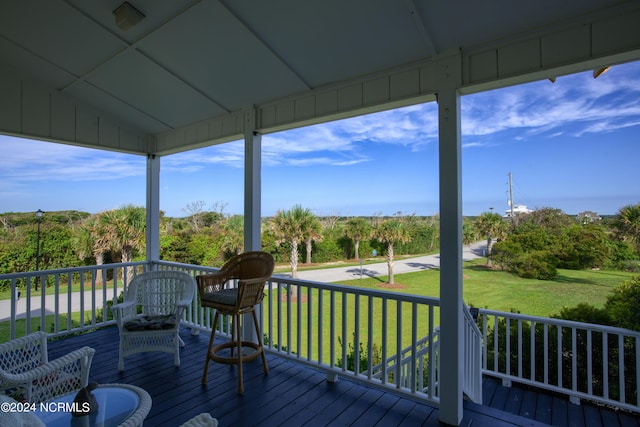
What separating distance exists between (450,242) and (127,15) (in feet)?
9.53

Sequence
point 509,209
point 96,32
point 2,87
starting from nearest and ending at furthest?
point 96,32, point 2,87, point 509,209

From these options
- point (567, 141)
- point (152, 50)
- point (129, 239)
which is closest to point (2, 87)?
point (152, 50)

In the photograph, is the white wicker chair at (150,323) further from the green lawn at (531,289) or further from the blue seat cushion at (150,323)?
the green lawn at (531,289)

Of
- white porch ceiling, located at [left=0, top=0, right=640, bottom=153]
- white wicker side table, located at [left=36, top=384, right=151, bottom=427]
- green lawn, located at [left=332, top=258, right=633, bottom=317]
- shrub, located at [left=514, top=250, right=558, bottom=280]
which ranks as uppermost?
white porch ceiling, located at [left=0, top=0, right=640, bottom=153]

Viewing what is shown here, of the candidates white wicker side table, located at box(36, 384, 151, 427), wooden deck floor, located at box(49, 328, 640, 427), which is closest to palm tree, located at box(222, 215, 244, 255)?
wooden deck floor, located at box(49, 328, 640, 427)

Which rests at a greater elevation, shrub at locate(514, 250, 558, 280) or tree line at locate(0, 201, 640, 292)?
tree line at locate(0, 201, 640, 292)

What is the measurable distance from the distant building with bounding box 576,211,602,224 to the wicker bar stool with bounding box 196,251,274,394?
7.41 metres

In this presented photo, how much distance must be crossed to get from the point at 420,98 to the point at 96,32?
2775mm

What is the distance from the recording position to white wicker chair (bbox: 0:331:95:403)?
1642 mm

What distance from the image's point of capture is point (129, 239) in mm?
9453

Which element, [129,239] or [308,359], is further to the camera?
[129,239]

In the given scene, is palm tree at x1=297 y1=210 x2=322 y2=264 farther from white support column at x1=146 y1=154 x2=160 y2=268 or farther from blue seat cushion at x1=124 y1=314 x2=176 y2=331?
blue seat cushion at x1=124 y1=314 x2=176 y2=331

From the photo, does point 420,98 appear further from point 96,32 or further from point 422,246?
point 422,246

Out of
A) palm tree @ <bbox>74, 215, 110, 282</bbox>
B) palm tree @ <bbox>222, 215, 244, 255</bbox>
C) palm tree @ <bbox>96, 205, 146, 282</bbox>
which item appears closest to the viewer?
palm tree @ <bbox>74, 215, 110, 282</bbox>
